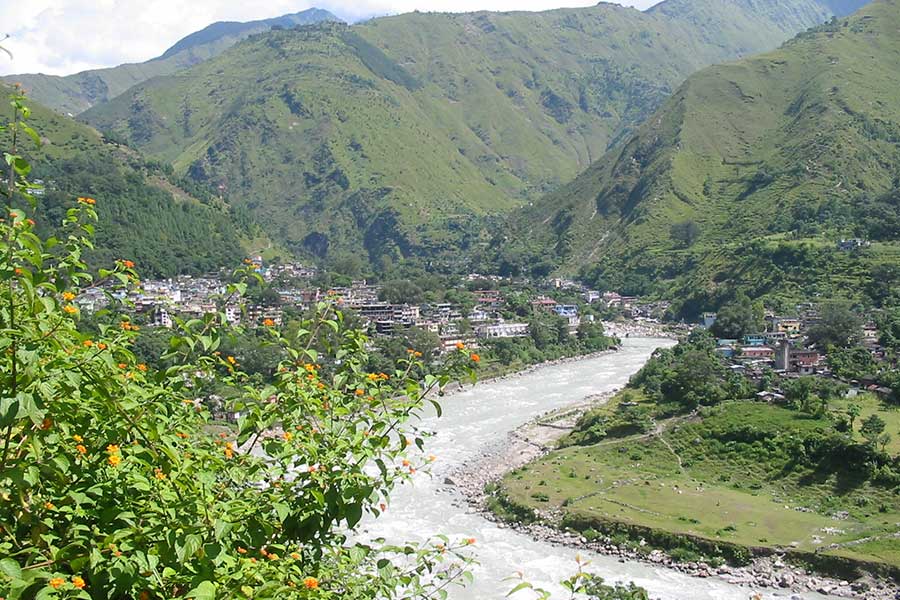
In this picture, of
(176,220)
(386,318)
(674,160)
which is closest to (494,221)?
(674,160)

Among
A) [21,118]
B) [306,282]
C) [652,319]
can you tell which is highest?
[21,118]

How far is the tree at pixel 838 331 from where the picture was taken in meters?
40.9

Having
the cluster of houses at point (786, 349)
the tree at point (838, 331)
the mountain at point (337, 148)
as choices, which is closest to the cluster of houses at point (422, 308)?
the cluster of houses at point (786, 349)

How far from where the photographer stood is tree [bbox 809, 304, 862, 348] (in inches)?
1609

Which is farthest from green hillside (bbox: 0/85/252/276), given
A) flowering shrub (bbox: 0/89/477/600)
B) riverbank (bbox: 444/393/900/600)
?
flowering shrub (bbox: 0/89/477/600)

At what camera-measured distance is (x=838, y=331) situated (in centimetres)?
4119

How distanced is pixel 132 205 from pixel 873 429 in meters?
77.3

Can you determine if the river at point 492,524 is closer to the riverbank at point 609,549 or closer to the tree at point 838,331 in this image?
the riverbank at point 609,549

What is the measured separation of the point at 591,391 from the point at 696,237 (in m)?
47.4

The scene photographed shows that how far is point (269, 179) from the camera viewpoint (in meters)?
151

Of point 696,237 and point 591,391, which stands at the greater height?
point 696,237

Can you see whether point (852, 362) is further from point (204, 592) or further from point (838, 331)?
point (204, 592)

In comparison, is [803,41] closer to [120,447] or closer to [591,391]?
[591,391]

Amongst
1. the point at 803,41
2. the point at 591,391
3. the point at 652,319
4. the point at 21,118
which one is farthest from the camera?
the point at 803,41
